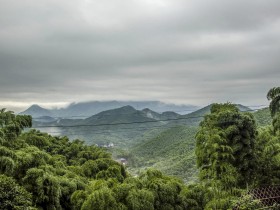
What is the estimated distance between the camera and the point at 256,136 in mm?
22594

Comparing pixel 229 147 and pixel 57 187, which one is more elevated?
pixel 229 147

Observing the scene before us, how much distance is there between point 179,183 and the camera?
2534cm

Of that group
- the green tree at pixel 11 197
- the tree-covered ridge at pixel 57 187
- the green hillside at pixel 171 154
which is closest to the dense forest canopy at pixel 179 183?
the tree-covered ridge at pixel 57 187

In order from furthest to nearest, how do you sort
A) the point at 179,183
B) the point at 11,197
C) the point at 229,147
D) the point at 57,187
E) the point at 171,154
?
the point at 171,154 → the point at 179,183 → the point at 229,147 → the point at 57,187 → the point at 11,197

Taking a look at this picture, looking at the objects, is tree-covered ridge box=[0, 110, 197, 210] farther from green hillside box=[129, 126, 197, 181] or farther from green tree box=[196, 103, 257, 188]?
green hillside box=[129, 126, 197, 181]

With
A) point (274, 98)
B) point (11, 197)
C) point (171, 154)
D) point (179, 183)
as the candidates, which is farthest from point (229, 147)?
point (171, 154)

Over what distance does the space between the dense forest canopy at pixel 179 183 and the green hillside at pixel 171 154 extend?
5536 cm

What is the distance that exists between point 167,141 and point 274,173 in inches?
4888

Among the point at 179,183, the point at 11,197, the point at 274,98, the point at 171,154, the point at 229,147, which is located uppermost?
the point at 274,98

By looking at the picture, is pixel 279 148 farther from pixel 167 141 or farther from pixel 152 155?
pixel 167 141

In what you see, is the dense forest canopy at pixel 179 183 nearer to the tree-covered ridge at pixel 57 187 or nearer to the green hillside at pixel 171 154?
the tree-covered ridge at pixel 57 187

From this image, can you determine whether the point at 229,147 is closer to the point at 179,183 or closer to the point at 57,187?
the point at 179,183

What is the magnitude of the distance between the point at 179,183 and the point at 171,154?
93074mm

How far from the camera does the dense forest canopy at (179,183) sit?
740 inches
